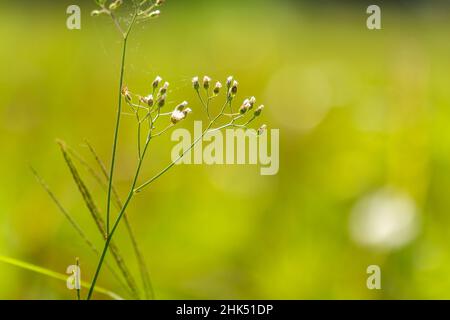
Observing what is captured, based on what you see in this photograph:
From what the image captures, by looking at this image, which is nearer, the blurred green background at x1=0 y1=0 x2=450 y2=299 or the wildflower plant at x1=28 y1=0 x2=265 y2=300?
the wildflower plant at x1=28 y1=0 x2=265 y2=300

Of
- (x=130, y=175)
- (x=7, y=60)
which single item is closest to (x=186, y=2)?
(x=7, y=60)

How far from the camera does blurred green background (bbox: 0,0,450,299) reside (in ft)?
6.07

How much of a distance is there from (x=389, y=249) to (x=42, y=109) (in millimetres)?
1181

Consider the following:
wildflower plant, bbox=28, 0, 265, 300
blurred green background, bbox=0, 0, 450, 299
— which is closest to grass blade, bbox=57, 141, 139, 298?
wildflower plant, bbox=28, 0, 265, 300

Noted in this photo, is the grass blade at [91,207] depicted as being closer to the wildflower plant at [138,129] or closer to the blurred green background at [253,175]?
the wildflower plant at [138,129]

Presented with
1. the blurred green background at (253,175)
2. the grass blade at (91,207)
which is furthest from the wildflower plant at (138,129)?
the blurred green background at (253,175)

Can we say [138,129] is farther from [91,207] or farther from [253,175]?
[253,175]

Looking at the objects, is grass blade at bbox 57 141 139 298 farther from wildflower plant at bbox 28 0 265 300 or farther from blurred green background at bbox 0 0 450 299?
blurred green background at bbox 0 0 450 299

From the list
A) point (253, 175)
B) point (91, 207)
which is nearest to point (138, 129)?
point (91, 207)

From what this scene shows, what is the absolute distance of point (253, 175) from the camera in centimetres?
226

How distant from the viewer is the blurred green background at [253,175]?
1849 millimetres

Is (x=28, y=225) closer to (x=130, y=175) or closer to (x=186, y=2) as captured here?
(x=130, y=175)

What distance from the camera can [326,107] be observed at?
8.66 feet
